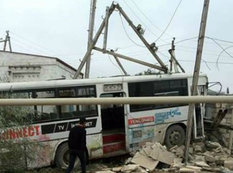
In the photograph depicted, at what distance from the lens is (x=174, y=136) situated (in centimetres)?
1413

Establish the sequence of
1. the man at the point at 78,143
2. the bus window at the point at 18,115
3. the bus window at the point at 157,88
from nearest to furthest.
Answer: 1. the bus window at the point at 18,115
2. the man at the point at 78,143
3. the bus window at the point at 157,88

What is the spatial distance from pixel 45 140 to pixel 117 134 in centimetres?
254

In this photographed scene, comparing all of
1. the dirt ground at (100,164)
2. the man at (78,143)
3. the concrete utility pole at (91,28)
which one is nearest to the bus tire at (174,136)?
the dirt ground at (100,164)

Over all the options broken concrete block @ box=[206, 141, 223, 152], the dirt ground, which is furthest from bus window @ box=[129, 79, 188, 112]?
broken concrete block @ box=[206, 141, 223, 152]

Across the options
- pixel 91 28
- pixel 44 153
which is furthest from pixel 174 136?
pixel 91 28

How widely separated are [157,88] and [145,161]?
2.71 meters

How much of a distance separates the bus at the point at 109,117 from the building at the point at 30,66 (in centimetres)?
1251

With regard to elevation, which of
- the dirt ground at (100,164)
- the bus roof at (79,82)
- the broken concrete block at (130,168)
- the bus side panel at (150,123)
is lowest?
the dirt ground at (100,164)

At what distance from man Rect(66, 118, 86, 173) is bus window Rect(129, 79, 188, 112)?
3.01 m

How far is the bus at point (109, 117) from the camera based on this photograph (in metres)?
11.7

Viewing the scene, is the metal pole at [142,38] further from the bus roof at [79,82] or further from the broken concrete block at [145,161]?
the broken concrete block at [145,161]

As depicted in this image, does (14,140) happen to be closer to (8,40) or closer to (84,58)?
(84,58)

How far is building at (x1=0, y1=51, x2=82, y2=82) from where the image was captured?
25750 mm

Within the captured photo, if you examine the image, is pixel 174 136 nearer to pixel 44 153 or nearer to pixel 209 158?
pixel 209 158
